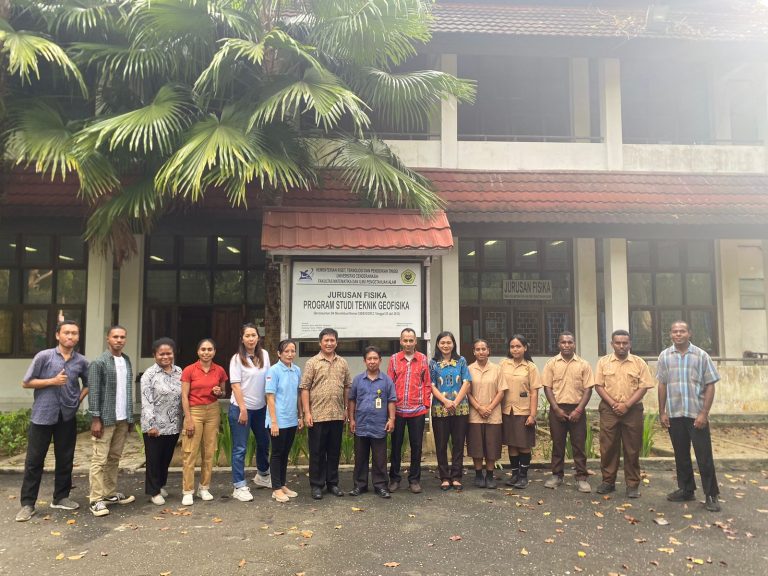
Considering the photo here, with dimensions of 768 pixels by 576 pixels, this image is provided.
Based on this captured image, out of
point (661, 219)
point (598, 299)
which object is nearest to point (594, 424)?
point (598, 299)

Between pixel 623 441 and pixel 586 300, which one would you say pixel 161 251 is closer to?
pixel 586 300

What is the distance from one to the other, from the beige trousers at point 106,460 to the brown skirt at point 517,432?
3.91 meters

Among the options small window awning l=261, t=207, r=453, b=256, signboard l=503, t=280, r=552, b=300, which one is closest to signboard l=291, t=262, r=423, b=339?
small window awning l=261, t=207, r=453, b=256

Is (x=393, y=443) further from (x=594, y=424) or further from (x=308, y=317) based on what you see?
(x=594, y=424)

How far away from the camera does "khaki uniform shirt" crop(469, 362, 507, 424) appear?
5.72 m

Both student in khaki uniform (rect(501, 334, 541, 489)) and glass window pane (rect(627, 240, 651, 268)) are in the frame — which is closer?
student in khaki uniform (rect(501, 334, 541, 489))

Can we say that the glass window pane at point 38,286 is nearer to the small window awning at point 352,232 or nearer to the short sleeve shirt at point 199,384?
the small window awning at point 352,232

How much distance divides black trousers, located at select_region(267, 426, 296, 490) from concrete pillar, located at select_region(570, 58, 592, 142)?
9275 mm

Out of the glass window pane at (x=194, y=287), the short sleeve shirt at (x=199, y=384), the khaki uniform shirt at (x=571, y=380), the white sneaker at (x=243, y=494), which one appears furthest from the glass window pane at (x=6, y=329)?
the khaki uniform shirt at (x=571, y=380)

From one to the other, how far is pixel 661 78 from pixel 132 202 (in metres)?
11.5

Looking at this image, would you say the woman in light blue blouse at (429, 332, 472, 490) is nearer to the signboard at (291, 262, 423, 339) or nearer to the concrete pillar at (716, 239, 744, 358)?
the signboard at (291, 262, 423, 339)

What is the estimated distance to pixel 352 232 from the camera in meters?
7.36

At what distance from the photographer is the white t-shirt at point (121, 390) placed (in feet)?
17.0

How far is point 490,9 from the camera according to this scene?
1125cm
